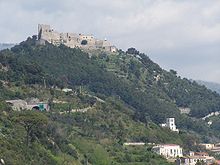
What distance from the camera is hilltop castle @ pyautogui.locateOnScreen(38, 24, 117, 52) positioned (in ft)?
509

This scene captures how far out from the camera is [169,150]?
93.8 meters

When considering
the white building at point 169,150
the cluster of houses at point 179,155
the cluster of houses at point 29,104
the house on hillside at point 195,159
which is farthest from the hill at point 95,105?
the house on hillside at point 195,159

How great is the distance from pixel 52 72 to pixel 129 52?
166 ft

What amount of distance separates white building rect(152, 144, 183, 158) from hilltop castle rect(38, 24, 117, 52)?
6284 centimetres

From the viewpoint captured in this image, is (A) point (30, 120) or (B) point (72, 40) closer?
(A) point (30, 120)

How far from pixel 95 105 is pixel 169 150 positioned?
13.5 meters

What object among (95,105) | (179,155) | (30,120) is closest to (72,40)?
(95,105)

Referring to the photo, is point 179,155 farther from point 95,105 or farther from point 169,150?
point 95,105

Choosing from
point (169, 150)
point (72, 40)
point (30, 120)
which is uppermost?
point (72, 40)

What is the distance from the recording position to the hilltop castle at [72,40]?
155250 mm

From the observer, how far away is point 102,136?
285 feet

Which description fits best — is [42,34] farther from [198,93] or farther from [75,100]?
[75,100]

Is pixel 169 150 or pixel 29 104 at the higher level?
pixel 29 104

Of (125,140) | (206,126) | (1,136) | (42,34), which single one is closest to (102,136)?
(125,140)
